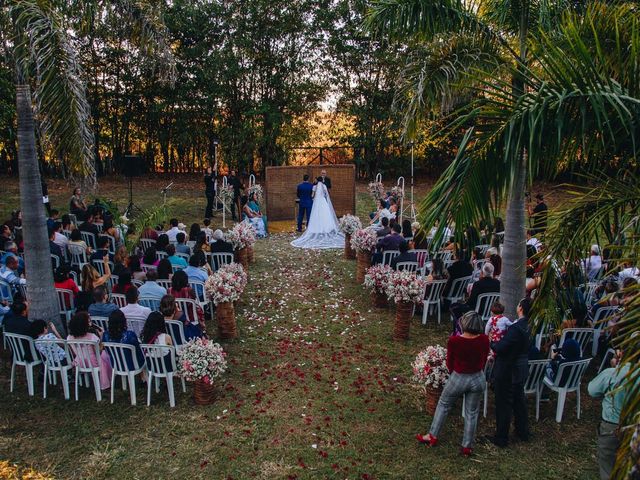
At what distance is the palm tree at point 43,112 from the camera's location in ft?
23.1

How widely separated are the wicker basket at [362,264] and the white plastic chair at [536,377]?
18.1 ft

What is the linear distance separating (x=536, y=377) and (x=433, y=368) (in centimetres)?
122

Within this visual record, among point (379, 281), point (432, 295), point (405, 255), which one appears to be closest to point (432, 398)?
point (432, 295)

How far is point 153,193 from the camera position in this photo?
78.3 feet

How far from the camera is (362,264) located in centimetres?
1194

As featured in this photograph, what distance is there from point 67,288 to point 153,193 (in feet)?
51.1

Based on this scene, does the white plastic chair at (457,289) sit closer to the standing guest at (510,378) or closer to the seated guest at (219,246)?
the standing guest at (510,378)

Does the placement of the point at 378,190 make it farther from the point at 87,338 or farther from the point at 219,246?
the point at 87,338

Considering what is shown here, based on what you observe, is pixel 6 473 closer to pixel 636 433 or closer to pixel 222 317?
pixel 222 317

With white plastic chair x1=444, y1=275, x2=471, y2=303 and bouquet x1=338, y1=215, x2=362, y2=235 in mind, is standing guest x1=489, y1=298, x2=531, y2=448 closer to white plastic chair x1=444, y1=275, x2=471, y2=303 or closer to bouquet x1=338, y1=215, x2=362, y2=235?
white plastic chair x1=444, y1=275, x2=471, y2=303

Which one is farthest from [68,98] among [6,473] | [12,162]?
[12,162]

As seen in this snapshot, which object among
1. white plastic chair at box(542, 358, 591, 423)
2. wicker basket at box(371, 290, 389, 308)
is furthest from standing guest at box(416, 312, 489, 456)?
wicker basket at box(371, 290, 389, 308)

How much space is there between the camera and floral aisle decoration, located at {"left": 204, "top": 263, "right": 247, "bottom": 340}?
28.6 ft

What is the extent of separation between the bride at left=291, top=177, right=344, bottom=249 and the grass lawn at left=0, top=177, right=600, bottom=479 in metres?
6.40
